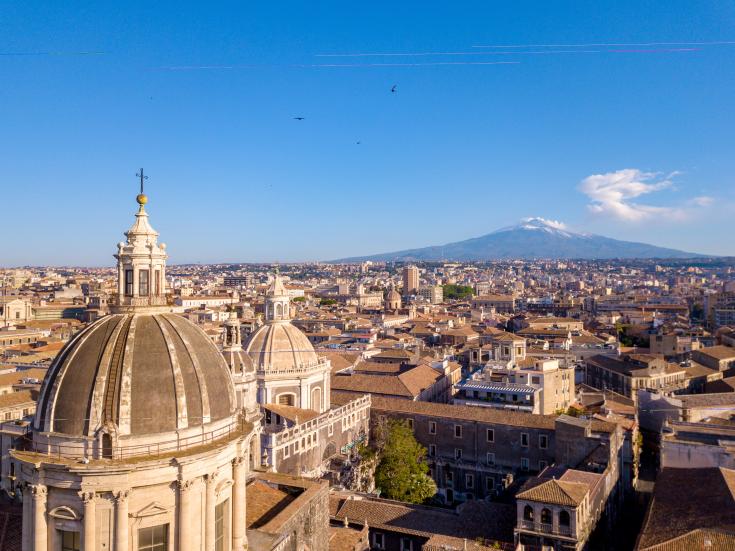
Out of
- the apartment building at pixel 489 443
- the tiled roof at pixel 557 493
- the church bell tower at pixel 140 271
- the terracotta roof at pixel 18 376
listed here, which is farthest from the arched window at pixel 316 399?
the church bell tower at pixel 140 271

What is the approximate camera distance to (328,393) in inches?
1727

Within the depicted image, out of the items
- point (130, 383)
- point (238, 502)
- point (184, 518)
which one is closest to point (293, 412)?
A: point (238, 502)

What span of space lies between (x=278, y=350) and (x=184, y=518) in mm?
26506

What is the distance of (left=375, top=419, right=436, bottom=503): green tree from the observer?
36.3 metres

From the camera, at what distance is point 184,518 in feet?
48.8

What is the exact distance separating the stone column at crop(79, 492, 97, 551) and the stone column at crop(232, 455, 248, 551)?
3.56 m

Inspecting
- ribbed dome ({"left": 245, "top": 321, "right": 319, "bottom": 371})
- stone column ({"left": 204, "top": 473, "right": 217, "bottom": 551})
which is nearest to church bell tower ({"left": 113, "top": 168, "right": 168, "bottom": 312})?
stone column ({"left": 204, "top": 473, "right": 217, "bottom": 551})

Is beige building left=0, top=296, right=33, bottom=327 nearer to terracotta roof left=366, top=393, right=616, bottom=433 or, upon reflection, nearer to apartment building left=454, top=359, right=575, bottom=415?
terracotta roof left=366, top=393, right=616, bottom=433

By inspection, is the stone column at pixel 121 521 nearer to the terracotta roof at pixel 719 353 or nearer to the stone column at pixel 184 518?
the stone column at pixel 184 518

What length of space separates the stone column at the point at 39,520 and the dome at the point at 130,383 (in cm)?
134

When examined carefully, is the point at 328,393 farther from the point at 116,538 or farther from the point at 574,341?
the point at 574,341

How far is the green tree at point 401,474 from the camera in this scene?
36.3 metres

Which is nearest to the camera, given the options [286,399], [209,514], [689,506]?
[209,514]

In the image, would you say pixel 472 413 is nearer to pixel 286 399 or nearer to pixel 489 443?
pixel 489 443
